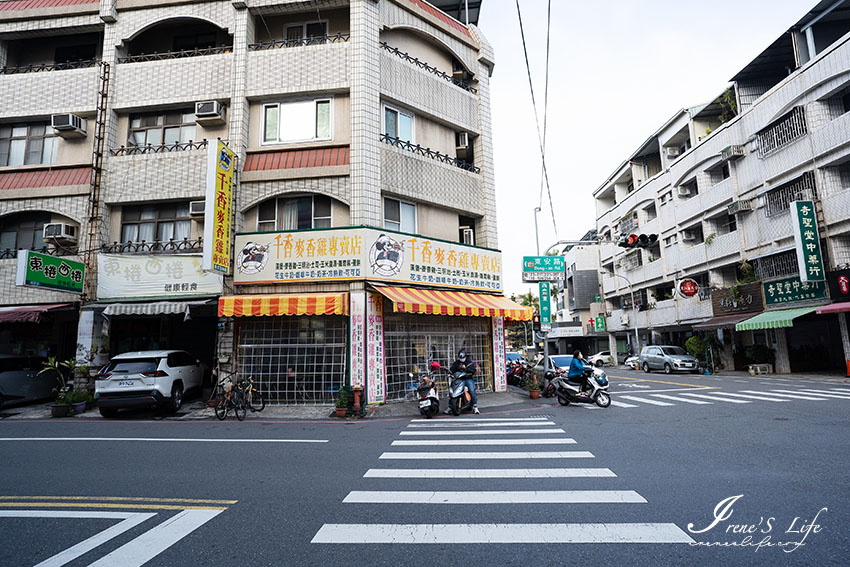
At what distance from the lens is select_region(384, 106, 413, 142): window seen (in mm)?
15914

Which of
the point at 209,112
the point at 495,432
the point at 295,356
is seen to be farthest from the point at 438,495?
the point at 209,112

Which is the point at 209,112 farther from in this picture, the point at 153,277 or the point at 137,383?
the point at 137,383

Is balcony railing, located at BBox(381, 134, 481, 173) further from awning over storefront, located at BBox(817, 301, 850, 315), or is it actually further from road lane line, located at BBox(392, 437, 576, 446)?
awning over storefront, located at BBox(817, 301, 850, 315)

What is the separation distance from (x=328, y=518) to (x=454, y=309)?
984cm

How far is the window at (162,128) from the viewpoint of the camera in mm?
15992

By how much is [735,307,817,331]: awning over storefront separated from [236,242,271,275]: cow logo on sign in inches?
858

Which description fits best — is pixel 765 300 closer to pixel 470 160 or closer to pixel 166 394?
pixel 470 160

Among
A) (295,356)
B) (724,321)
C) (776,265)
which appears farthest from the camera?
(724,321)

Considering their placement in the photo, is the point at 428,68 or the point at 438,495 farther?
the point at 428,68

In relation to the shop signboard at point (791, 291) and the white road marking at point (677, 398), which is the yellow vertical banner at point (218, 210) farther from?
the shop signboard at point (791, 291)

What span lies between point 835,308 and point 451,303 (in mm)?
16093

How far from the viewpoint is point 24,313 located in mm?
14078

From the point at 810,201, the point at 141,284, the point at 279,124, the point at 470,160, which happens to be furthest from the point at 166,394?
the point at 810,201

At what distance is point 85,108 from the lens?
632 inches
